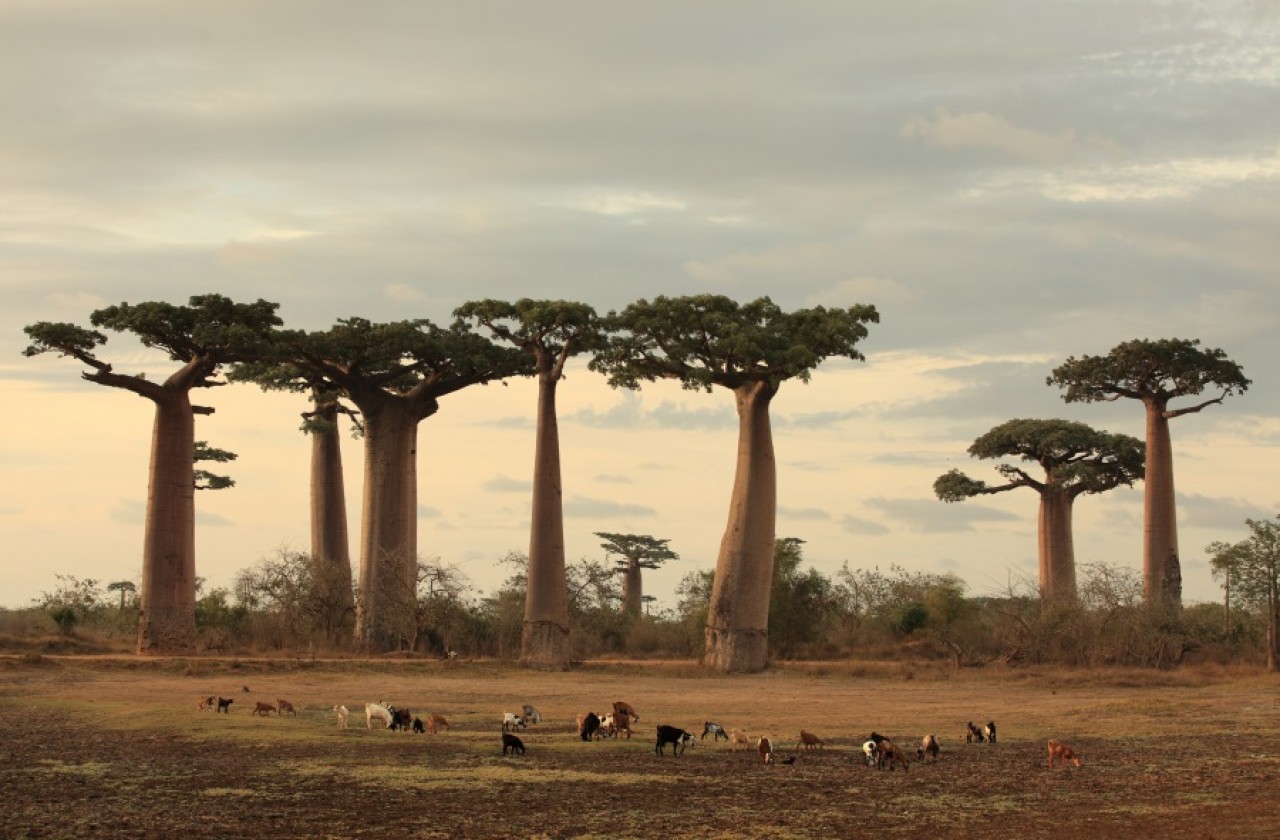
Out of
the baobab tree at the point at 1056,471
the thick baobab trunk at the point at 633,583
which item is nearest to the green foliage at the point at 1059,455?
the baobab tree at the point at 1056,471

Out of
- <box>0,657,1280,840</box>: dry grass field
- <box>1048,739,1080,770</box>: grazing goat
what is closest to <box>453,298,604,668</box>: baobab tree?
<box>0,657,1280,840</box>: dry grass field

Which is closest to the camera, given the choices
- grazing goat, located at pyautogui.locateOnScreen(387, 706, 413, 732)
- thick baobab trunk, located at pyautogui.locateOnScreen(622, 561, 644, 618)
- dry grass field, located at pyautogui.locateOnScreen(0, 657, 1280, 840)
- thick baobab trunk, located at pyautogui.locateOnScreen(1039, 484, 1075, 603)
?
dry grass field, located at pyautogui.locateOnScreen(0, 657, 1280, 840)

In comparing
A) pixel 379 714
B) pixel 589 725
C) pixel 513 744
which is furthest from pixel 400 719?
pixel 513 744

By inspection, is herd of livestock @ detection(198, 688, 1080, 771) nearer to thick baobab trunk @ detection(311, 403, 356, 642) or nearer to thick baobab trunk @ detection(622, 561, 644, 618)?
thick baobab trunk @ detection(311, 403, 356, 642)

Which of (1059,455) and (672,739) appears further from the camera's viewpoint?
(1059,455)

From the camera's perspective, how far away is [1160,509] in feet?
134

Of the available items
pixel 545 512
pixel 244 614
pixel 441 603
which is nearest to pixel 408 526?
pixel 441 603

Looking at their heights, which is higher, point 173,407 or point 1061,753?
point 173,407

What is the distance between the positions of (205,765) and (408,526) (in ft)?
76.5

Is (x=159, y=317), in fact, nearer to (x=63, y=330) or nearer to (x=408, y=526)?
(x=63, y=330)

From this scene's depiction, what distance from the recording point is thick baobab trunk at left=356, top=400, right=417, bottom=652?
1502 inches

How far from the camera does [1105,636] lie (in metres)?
36.4

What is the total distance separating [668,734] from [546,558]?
18744 millimetres

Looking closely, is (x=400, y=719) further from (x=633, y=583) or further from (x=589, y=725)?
(x=633, y=583)
